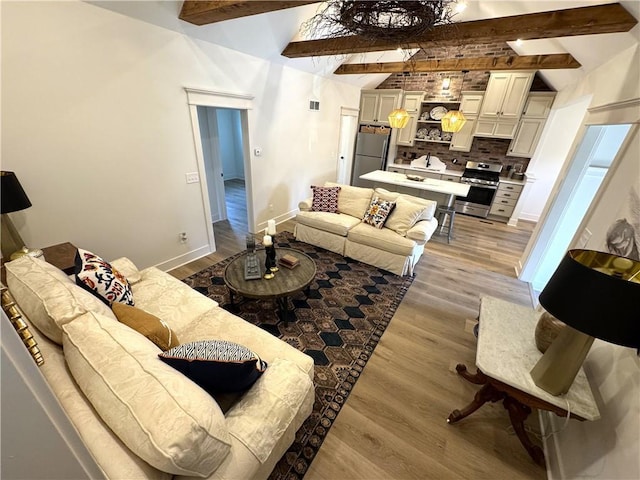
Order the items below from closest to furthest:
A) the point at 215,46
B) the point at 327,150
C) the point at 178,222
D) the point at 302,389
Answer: the point at 302,389, the point at 215,46, the point at 178,222, the point at 327,150

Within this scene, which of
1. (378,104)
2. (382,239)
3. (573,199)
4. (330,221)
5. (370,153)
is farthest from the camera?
(370,153)

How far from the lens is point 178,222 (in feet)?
10.4

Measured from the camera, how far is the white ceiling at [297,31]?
87.5 inches

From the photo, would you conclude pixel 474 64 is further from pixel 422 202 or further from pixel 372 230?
pixel 372 230

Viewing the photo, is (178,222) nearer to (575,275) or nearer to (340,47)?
(340,47)

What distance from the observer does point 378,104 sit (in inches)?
249

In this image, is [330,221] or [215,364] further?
[330,221]

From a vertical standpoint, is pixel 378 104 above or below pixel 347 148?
above

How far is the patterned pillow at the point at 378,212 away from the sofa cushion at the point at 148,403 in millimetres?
2938

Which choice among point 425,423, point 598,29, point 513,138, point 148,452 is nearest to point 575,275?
point 425,423

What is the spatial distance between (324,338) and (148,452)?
165 cm

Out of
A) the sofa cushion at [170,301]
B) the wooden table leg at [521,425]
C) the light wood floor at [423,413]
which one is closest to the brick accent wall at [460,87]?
the light wood floor at [423,413]

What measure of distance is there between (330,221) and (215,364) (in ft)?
9.02

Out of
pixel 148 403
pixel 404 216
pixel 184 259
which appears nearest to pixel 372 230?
pixel 404 216
